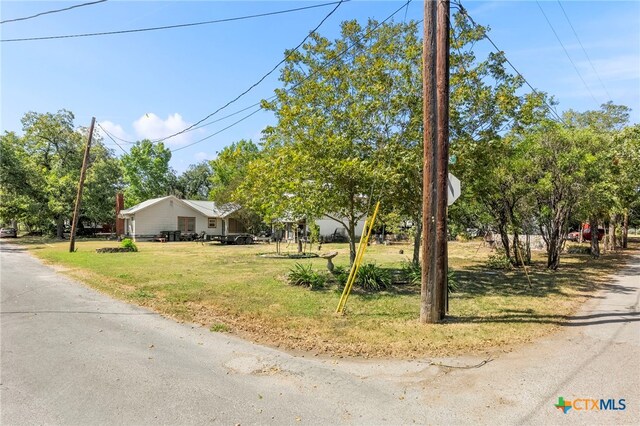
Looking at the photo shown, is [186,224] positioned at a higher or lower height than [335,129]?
lower

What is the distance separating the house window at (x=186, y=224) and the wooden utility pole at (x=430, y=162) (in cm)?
3551

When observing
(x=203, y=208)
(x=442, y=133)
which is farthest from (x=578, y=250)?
(x=203, y=208)

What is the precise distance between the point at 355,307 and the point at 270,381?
4.21 metres

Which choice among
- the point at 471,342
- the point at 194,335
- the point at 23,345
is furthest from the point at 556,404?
the point at 23,345

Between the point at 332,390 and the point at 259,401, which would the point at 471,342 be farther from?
the point at 259,401

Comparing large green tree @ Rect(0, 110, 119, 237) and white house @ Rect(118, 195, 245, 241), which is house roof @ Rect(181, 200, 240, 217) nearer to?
white house @ Rect(118, 195, 245, 241)

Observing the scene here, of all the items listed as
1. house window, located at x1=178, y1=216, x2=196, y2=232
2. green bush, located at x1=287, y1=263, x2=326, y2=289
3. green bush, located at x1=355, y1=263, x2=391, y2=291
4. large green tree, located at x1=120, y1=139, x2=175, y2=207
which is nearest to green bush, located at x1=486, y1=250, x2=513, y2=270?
green bush, located at x1=355, y1=263, x2=391, y2=291

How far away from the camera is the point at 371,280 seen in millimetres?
10656

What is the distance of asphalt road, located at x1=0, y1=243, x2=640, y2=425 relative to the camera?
12.3 feet

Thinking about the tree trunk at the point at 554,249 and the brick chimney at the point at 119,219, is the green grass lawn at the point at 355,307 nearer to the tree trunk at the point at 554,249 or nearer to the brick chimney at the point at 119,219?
the tree trunk at the point at 554,249

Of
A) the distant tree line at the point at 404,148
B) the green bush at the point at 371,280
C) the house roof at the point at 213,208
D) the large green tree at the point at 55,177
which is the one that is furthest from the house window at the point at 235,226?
the green bush at the point at 371,280

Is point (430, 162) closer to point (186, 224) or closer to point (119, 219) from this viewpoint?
point (186, 224)

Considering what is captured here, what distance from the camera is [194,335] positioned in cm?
650

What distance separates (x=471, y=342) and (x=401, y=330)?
46.4 inches
